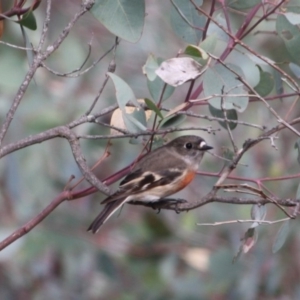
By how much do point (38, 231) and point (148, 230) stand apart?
2.20 feet

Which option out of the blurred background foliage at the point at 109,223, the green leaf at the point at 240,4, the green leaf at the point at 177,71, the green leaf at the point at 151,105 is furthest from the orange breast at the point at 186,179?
the green leaf at the point at 177,71

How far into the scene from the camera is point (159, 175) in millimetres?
3348

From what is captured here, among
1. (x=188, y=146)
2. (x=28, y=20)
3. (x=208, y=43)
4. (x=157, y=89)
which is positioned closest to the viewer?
(x=208, y=43)

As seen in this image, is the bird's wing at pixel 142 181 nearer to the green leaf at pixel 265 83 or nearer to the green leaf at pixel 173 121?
the green leaf at pixel 173 121

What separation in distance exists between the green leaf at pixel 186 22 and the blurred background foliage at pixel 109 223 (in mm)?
1364

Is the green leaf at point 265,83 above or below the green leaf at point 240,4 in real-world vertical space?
below

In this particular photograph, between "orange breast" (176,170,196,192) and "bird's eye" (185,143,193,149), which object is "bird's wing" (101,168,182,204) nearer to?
"orange breast" (176,170,196,192)

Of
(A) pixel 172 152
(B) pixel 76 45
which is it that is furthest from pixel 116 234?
(A) pixel 172 152

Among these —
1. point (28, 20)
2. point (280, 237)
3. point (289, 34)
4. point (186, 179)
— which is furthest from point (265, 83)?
point (28, 20)

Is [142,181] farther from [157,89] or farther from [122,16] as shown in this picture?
[122,16]

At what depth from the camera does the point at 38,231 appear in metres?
4.50

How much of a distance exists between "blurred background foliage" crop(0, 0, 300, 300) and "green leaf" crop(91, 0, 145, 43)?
60.6 inches

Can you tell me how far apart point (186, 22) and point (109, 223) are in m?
Answer: 3.09

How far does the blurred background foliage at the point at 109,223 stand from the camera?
4.39 metres
